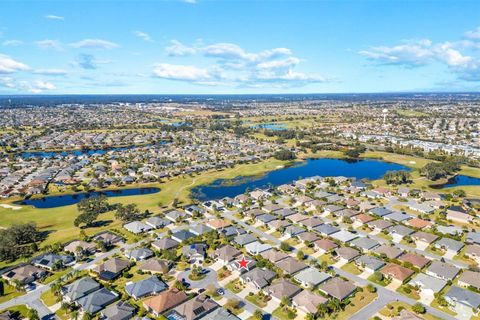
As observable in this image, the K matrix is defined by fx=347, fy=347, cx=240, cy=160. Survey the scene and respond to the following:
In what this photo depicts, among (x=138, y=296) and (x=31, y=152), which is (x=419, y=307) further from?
(x=31, y=152)

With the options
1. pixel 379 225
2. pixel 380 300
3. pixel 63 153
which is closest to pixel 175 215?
pixel 379 225

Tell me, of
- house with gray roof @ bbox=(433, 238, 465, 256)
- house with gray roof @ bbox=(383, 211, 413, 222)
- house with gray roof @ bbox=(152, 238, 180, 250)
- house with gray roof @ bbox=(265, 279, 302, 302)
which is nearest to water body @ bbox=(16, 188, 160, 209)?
house with gray roof @ bbox=(152, 238, 180, 250)

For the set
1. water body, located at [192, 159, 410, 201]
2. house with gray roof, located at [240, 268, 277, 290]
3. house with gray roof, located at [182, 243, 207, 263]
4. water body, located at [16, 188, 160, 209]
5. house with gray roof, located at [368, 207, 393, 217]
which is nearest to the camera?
house with gray roof, located at [240, 268, 277, 290]

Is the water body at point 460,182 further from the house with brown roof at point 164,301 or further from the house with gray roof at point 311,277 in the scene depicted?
the house with brown roof at point 164,301

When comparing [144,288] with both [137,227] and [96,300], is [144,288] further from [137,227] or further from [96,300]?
[137,227]

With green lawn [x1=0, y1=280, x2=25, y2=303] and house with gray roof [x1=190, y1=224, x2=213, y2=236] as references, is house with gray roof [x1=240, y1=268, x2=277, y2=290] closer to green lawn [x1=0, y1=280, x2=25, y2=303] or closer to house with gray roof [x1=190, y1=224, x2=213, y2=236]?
house with gray roof [x1=190, y1=224, x2=213, y2=236]
